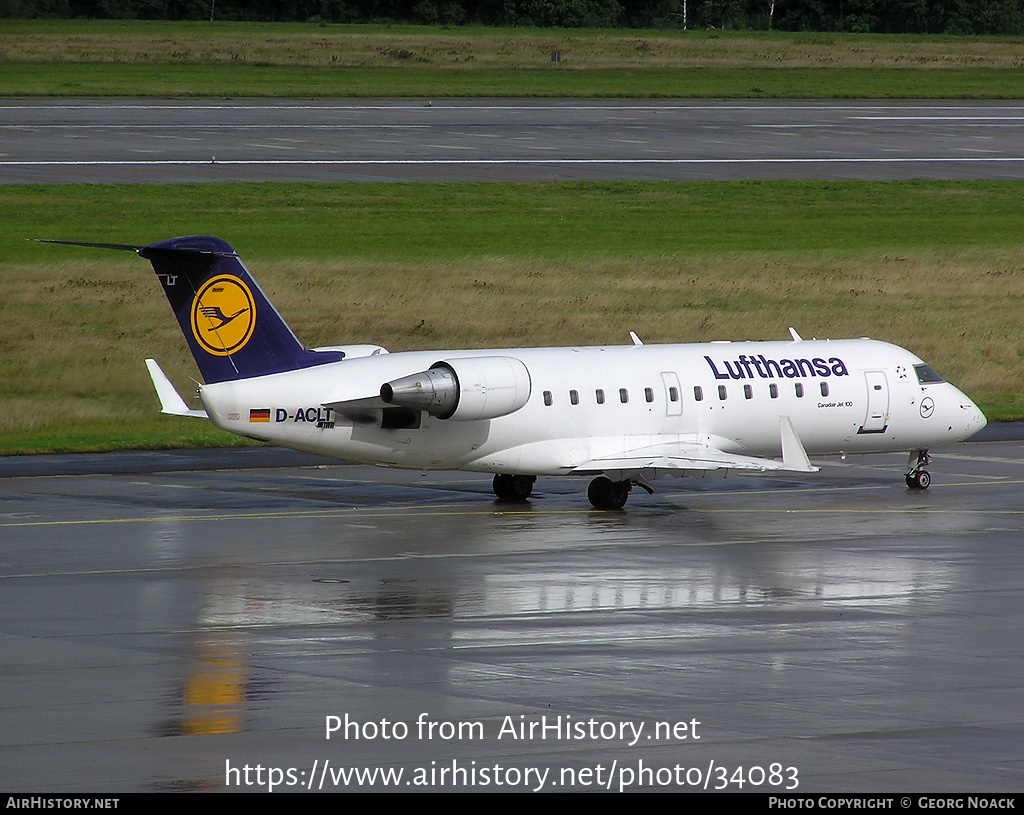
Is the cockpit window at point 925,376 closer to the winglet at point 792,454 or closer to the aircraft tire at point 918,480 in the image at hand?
the aircraft tire at point 918,480

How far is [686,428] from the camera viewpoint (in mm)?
36156

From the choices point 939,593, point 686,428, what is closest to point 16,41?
point 686,428

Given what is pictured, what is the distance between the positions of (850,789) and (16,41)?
5018 inches

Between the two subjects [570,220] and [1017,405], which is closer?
[1017,405]

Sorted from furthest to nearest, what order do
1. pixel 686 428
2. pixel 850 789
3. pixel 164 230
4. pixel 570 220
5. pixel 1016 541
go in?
pixel 570 220, pixel 164 230, pixel 686 428, pixel 1016 541, pixel 850 789

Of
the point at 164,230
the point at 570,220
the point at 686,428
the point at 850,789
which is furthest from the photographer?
the point at 570,220

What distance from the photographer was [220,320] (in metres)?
33.8

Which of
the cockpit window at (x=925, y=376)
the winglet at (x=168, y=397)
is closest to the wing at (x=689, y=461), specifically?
the cockpit window at (x=925, y=376)

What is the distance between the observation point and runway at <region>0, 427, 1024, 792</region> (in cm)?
1700

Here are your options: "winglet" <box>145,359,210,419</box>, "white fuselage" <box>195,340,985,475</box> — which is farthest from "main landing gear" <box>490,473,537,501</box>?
"winglet" <box>145,359,210,419</box>

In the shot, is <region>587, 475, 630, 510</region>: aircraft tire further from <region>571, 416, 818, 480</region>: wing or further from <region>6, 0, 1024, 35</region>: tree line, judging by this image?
<region>6, 0, 1024, 35</region>: tree line

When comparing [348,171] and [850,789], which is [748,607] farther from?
[348,171]

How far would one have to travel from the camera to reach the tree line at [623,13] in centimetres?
15562

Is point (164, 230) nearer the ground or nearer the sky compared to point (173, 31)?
nearer the ground
